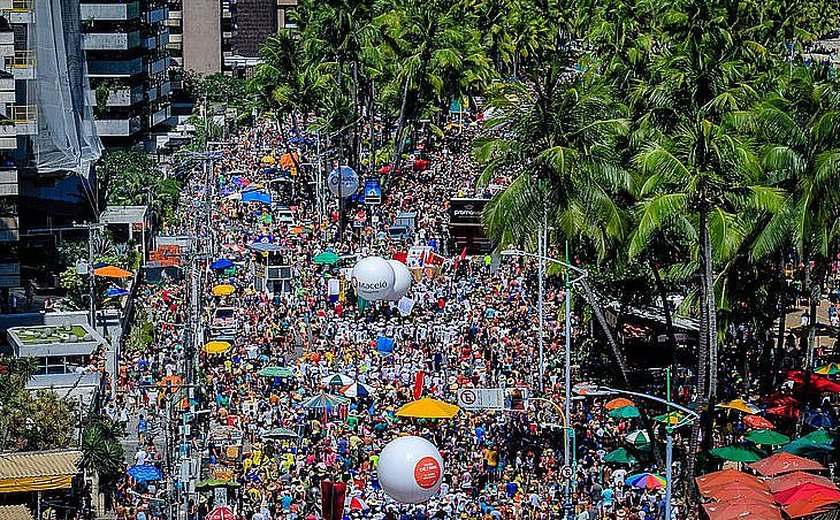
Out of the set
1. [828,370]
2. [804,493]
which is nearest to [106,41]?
[828,370]

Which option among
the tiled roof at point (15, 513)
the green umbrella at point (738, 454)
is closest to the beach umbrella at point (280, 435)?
the tiled roof at point (15, 513)

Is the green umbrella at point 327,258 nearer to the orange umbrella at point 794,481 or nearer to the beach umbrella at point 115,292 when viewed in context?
the beach umbrella at point 115,292

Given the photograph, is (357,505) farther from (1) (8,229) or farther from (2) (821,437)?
(1) (8,229)

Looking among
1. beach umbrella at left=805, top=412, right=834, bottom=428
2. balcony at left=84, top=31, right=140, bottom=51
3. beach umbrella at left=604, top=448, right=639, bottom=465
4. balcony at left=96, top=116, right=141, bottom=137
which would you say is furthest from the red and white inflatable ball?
balcony at left=84, top=31, right=140, bottom=51

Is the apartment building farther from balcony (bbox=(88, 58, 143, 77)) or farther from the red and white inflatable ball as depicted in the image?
the red and white inflatable ball

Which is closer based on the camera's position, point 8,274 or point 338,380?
point 338,380

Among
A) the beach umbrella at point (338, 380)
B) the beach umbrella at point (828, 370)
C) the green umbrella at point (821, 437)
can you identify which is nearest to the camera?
the green umbrella at point (821, 437)
